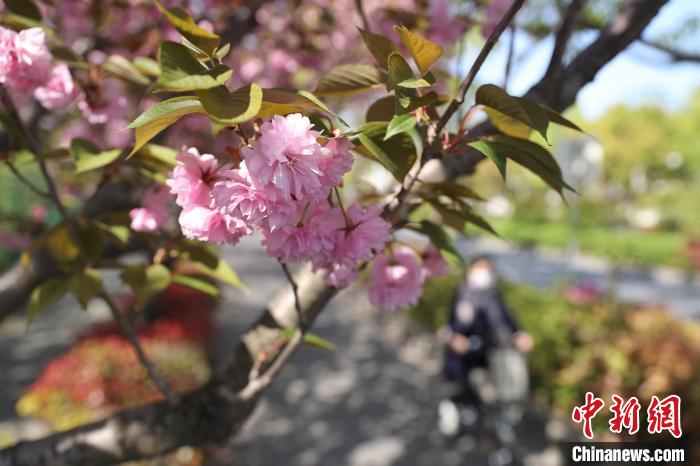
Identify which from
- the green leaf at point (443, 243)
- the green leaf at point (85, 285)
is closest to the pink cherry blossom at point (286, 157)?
the green leaf at point (443, 243)

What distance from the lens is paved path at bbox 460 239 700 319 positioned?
11477 millimetres

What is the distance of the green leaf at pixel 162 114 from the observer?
643 millimetres

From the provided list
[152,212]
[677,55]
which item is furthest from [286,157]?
[677,55]

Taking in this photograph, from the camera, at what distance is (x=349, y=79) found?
3.18 ft

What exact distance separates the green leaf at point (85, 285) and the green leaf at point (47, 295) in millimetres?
23

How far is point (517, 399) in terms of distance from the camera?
12.4 ft

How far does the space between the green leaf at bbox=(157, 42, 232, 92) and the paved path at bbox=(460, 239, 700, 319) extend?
348 inches

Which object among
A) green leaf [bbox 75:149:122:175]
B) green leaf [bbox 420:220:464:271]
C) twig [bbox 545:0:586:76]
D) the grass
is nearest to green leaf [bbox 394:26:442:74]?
green leaf [bbox 420:220:464:271]

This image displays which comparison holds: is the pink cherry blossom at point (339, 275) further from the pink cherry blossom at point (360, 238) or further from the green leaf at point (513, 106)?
the green leaf at point (513, 106)

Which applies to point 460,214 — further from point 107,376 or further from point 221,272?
point 107,376

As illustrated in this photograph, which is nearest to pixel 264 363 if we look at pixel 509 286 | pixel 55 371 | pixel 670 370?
pixel 670 370

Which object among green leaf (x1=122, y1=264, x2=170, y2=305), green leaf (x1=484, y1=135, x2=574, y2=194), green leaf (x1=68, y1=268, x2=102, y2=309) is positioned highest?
green leaf (x1=484, y1=135, x2=574, y2=194)

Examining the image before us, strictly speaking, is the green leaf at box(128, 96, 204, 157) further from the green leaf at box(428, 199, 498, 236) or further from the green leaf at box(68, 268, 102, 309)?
the green leaf at box(68, 268, 102, 309)

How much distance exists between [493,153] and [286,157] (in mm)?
360
